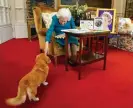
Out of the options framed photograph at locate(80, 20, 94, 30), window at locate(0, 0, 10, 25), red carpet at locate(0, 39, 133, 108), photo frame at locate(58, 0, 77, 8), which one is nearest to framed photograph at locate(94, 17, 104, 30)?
framed photograph at locate(80, 20, 94, 30)

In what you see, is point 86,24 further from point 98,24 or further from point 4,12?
point 4,12

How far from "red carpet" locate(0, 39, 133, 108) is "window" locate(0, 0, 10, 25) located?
2048 millimetres

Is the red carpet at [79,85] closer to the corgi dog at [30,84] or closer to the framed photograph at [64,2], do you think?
the corgi dog at [30,84]

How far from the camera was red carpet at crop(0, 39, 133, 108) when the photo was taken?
1690 mm

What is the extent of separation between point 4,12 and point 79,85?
11.9 feet

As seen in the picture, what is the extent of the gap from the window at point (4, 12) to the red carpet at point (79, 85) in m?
2.05

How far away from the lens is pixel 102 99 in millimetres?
1763

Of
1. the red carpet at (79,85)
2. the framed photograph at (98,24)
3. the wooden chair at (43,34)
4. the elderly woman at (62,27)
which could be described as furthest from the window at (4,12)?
the framed photograph at (98,24)

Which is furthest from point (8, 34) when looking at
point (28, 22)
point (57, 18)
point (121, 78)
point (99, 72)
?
point (121, 78)

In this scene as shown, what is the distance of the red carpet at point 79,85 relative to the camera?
1.69 metres

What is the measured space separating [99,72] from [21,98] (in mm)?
1332

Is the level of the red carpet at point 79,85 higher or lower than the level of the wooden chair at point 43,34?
lower

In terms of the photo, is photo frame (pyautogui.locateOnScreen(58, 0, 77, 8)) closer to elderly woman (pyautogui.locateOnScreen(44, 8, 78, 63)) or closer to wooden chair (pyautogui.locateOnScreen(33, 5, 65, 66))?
wooden chair (pyautogui.locateOnScreen(33, 5, 65, 66))

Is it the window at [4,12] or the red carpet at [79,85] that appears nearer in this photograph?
the red carpet at [79,85]
